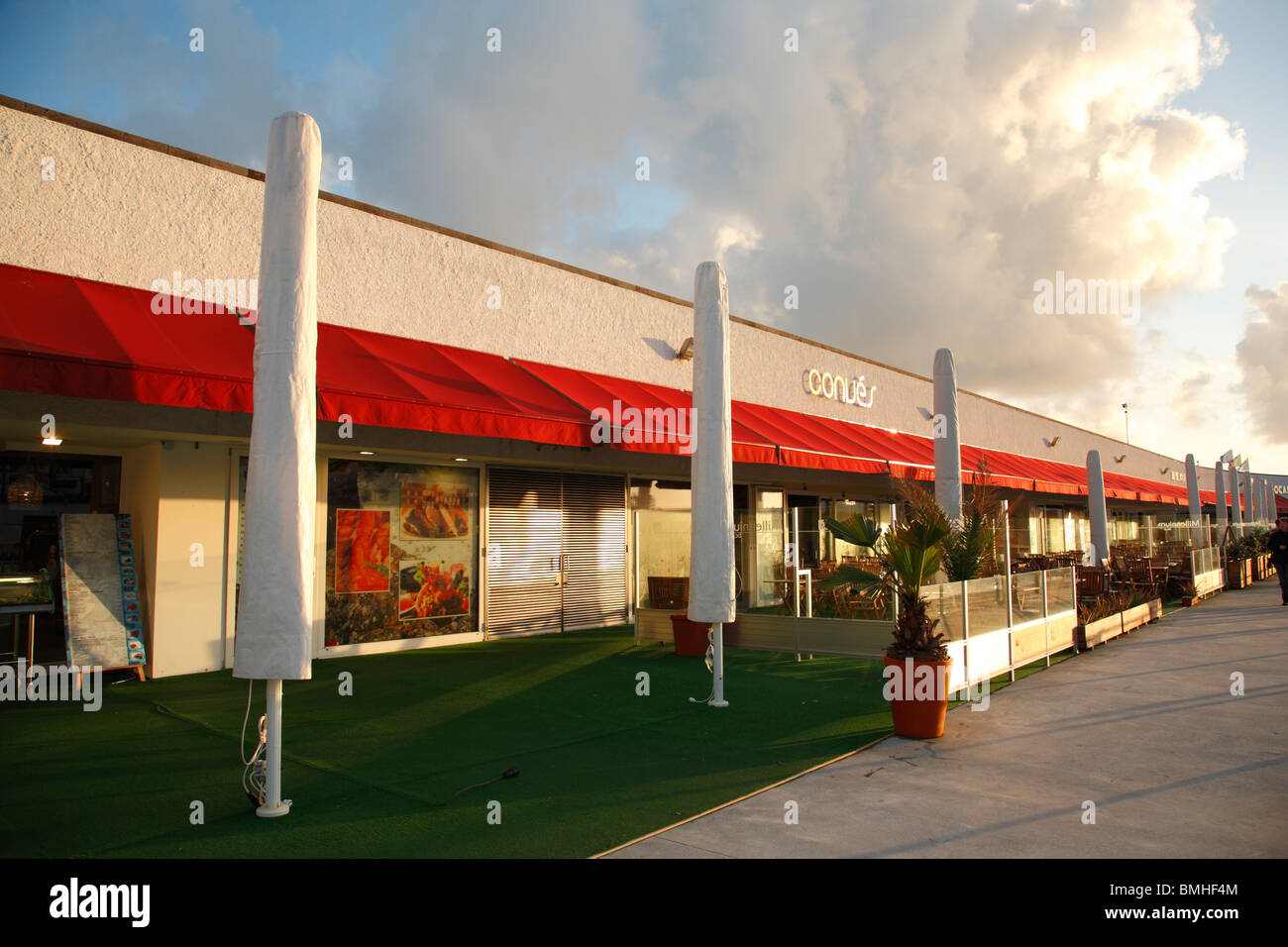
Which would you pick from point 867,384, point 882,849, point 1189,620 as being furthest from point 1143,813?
point 867,384

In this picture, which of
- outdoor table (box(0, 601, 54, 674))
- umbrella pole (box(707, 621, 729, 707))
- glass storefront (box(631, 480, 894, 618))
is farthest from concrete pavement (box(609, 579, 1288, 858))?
outdoor table (box(0, 601, 54, 674))

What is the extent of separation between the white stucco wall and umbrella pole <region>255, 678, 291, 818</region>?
600cm

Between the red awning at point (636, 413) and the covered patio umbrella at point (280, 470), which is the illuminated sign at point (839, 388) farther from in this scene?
the covered patio umbrella at point (280, 470)

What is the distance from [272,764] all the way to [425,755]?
1.56m

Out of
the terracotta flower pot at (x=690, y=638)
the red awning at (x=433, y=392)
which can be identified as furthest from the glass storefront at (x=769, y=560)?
the red awning at (x=433, y=392)

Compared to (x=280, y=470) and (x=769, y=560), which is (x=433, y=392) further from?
(x=769, y=560)

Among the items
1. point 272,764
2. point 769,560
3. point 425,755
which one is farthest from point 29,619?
point 769,560

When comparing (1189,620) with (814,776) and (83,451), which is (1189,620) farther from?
(83,451)

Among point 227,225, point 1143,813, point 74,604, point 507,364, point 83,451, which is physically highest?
point 227,225

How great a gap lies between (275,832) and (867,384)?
20.1 m

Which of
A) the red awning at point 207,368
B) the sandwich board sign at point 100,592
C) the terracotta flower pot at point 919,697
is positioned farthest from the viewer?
the sandwich board sign at point 100,592

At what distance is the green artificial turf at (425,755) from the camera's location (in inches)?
176

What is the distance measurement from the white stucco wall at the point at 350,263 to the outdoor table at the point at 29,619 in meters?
3.61
